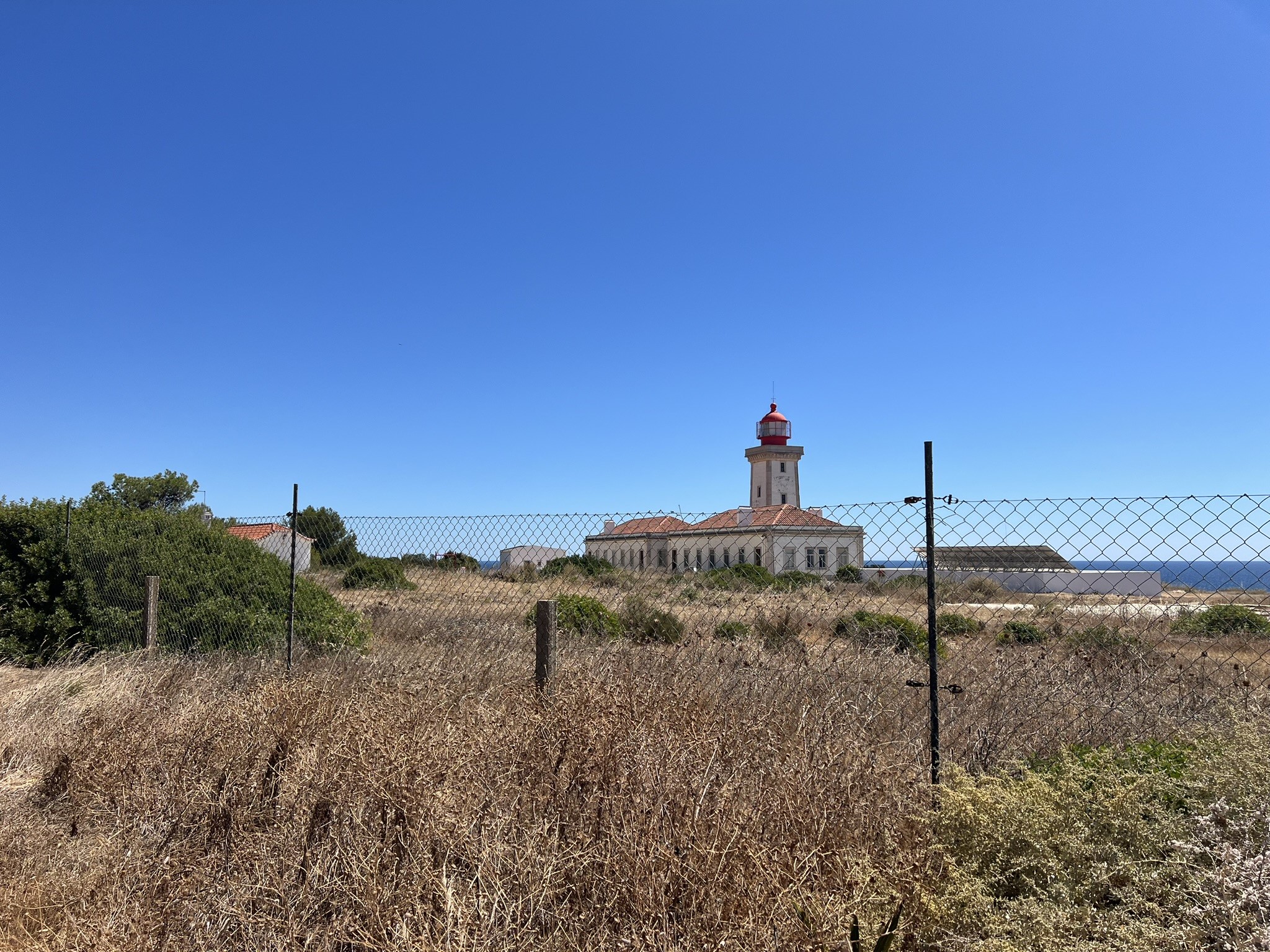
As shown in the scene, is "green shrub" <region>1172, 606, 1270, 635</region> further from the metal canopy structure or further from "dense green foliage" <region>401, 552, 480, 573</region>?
"dense green foliage" <region>401, 552, 480, 573</region>

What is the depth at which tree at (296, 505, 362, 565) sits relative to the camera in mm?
8625

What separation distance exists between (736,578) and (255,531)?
7.95 meters

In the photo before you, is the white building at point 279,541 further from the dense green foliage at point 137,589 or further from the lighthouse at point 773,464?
the lighthouse at point 773,464

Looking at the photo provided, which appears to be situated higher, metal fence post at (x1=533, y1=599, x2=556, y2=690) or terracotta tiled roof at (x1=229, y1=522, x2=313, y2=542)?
terracotta tiled roof at (x1=229, y1=522, x2=313, y2=542)

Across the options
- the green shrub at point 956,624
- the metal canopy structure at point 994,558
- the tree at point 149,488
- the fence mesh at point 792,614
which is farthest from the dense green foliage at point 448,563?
the tree at point 149,488

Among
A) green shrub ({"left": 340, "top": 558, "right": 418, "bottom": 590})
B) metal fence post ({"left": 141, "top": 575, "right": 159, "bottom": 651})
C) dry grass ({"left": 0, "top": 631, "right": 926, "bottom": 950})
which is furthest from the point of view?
green shrub ({"left": 340, "top": 558, "right": 418, "bottom": 590})

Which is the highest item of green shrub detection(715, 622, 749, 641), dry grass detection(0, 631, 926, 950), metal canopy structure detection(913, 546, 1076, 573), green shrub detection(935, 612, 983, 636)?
metal canopy structure detection(913, 546, 1076, 573)

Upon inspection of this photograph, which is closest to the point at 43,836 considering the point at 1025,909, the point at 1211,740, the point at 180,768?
the point at 180,768

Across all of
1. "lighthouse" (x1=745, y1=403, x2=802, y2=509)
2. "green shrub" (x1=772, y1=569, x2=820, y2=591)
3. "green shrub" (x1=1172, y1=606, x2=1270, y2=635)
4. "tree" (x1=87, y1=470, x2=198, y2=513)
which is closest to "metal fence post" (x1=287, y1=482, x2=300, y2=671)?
"green shrub" (x1=772, y1=569, x2=820, y2=591)

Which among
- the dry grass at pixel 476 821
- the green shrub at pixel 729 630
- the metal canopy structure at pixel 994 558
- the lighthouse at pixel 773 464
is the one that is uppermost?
the lighthouse at pixel 773 464

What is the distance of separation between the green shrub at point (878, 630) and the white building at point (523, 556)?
7.67 ft

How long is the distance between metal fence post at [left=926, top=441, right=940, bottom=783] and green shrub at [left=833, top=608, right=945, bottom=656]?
144cm

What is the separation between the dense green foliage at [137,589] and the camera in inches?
344

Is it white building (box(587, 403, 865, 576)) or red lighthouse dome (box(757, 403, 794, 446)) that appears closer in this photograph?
white building (box(587, 403, 865, 576))
